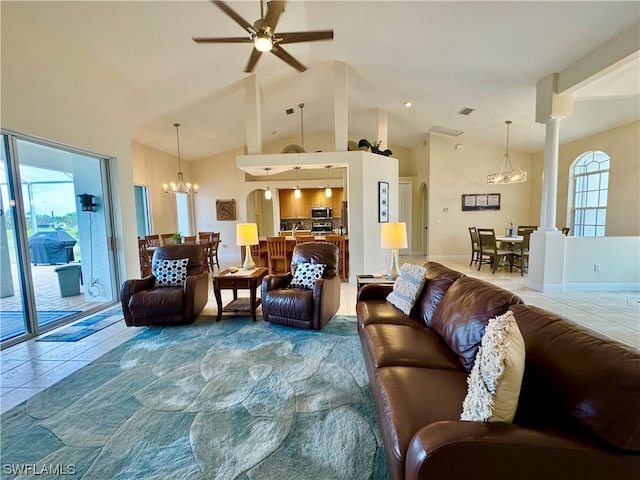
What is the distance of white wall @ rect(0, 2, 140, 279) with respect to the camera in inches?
117

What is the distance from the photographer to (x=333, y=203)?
34.7 feet

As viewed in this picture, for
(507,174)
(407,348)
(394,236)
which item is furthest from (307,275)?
(507,174)

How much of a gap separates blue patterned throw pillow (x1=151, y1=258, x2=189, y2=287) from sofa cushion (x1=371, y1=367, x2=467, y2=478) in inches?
120

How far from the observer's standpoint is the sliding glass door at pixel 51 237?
127 inches

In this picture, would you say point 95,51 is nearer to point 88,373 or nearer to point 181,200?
point 88,373

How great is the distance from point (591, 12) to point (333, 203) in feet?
26.2

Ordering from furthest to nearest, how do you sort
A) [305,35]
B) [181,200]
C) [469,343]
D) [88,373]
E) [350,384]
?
[181,200]
[305,35]
[88,373]
[350,384]
[469,343]

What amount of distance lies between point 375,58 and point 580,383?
16.3 feet

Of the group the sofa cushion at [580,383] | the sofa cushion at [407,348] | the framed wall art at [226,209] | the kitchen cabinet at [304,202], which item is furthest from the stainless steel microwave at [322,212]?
the sofa cushion at [580,383]

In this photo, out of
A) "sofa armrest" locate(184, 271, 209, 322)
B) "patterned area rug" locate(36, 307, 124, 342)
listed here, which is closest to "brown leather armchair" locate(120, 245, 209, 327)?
"sofa armrest" locate(184, 271, 209, 322)

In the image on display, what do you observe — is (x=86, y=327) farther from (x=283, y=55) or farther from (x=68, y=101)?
(x=283, y=55)

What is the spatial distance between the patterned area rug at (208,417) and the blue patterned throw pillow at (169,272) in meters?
0.98

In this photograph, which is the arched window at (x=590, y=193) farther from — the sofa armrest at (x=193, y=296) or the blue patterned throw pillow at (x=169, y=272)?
the blue patterned throw pillow at (x=169, y=272)

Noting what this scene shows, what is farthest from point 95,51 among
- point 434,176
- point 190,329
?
point 434,176
